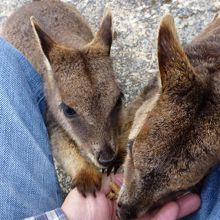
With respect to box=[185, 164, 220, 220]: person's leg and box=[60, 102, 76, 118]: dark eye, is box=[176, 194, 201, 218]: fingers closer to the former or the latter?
box=[185, 164, 220, 220]: person's leg

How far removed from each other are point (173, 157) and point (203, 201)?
42cm

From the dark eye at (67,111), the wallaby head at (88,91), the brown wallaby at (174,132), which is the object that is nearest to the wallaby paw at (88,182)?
the wallaby head at (88,91)

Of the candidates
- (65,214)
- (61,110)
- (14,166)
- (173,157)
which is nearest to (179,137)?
(173,157)

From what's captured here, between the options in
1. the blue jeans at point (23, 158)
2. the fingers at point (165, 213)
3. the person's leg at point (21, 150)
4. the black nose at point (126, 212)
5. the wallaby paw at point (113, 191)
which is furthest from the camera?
the wallaby paw at point (113, 191)

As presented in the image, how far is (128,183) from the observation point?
5.85 feet

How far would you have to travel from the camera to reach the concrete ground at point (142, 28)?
3.44m

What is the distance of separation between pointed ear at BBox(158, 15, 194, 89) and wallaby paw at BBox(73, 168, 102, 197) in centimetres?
103

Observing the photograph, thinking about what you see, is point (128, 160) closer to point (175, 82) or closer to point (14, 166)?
point (175, 82)

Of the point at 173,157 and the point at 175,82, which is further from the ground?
the point at 175,82

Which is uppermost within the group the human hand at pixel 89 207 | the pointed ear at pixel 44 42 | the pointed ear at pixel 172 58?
the pointed ear at pixel 172 58

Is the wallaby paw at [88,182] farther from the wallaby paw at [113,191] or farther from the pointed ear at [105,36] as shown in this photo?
the pointed ear at [105,36]

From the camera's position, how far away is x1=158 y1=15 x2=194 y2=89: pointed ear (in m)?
1.68

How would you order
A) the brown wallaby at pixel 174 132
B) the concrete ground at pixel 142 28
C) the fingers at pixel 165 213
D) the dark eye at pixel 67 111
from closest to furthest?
the brown wallaby at pixel 174 132
the fingers at pixel 165 213
the dark eye at pixel 67 111
the concrete ground at pixel 142 28

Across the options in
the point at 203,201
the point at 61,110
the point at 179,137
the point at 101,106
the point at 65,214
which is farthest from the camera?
the point at 61,110
